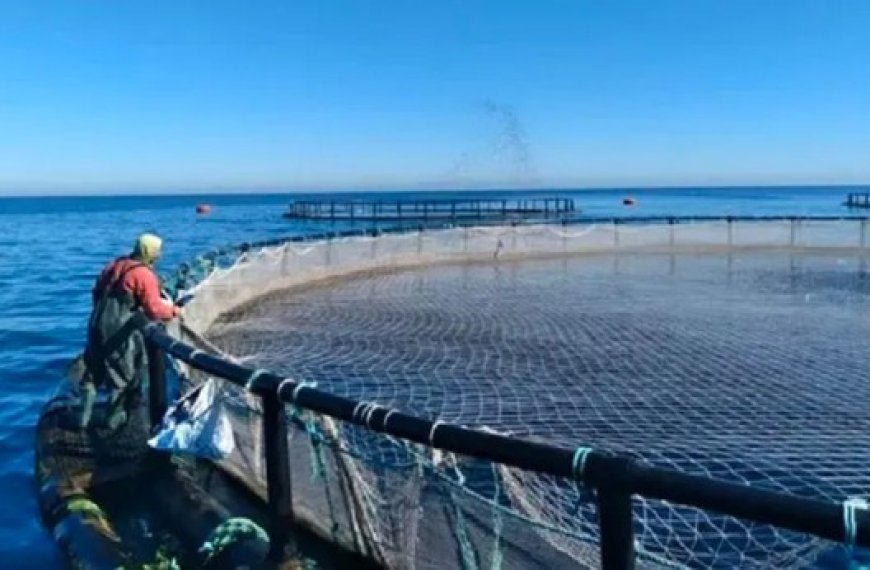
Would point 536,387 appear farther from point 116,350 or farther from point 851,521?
point 851,521

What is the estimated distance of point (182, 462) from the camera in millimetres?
Result: 5172

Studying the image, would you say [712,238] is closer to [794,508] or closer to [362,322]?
[362,322]

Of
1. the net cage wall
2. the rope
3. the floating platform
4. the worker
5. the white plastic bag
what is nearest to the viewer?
the rope

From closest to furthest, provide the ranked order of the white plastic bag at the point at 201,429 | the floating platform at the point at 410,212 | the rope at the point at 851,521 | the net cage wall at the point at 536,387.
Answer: the rope at the point at 851,521, the net cage wall at the point at 536,387, the white plastic bag at the point at 201,429, the floating platform at the point at 410,212

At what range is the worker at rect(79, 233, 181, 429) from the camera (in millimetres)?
5906

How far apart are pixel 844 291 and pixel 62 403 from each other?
17259 millimetres

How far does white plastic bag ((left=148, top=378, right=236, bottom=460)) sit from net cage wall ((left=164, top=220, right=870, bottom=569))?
9 cm

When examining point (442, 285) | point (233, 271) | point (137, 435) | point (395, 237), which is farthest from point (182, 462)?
point (395, 237)

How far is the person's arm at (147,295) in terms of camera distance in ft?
19.4

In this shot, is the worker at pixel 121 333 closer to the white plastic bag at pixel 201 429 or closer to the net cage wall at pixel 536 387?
the white plastic bag at pixel 201 429

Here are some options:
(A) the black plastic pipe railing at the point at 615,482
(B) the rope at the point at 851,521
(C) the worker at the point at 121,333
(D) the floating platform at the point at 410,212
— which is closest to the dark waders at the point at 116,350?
(C) the worker at the point at 121,333

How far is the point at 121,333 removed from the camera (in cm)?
592

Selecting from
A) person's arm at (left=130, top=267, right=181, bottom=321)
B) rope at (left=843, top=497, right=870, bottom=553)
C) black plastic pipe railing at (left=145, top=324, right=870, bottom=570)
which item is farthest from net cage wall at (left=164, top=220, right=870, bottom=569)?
person's arm at (left=130, top=267, right=181, bottom=321)

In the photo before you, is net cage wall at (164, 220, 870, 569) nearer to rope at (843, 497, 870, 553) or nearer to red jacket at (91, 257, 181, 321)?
rope at (843, 497, 870, 553)
